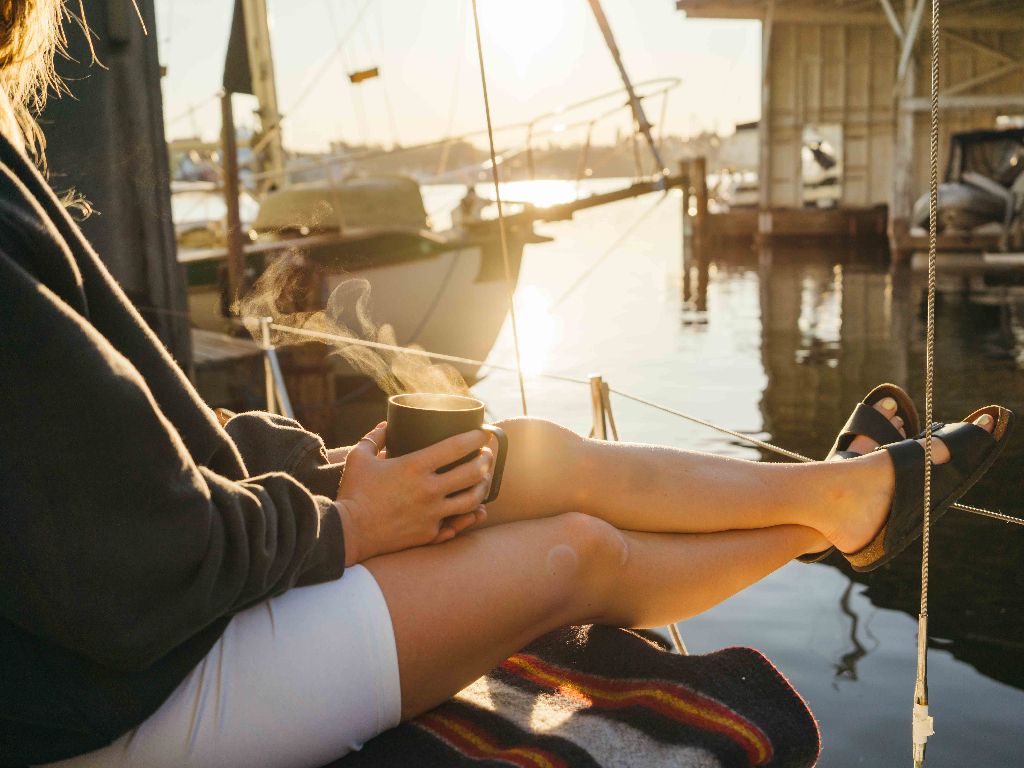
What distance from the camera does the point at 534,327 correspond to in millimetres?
10516

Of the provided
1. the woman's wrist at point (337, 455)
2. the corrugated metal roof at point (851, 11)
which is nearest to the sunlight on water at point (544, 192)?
the woman's wrist at point (337, 455)

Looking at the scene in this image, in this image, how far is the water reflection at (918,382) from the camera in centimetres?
303

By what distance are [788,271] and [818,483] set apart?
13364mm

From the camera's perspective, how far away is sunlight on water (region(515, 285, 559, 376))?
8444 millimetres

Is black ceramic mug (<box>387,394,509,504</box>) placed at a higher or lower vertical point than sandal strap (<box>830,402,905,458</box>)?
higher

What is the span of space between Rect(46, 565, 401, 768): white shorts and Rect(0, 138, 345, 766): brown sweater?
34mm

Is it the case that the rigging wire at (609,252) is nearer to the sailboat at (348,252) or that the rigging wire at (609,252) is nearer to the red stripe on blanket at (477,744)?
the sailboat at (348,252)

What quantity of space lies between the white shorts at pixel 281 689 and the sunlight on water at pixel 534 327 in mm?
5709

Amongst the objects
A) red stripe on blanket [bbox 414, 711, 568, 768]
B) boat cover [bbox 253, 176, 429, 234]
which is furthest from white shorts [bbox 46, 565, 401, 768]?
boat cover [bbox 253, 176, 429, 234]

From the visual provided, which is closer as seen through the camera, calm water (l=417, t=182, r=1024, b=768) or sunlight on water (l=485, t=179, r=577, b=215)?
calm water (l=417, t=182, r=1024, b=768)

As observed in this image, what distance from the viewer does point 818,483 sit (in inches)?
58.3

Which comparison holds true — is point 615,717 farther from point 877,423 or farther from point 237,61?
point 237,61

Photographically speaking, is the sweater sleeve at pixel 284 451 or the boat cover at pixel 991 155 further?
the boat cover at pixel 991 155

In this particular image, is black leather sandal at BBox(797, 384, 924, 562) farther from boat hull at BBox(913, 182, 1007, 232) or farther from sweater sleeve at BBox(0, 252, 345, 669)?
boat hull at BBox(913, 182, 1007, 232)
